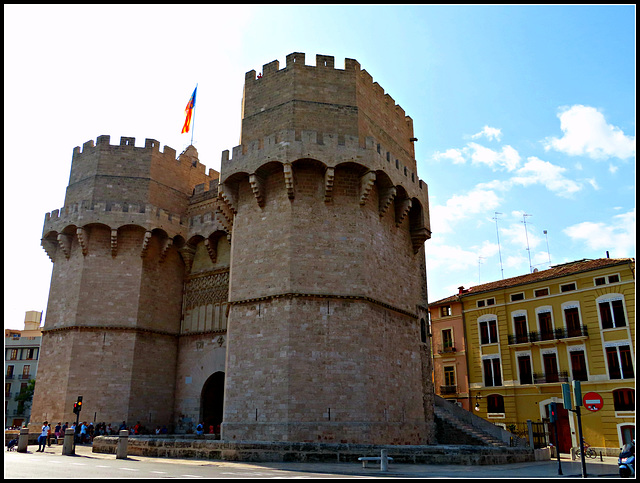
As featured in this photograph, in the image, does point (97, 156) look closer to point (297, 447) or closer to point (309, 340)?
point (309, 340)

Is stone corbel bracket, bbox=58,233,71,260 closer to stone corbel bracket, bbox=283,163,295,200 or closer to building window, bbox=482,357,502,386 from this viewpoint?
stone corbel bracket, bbox=283,163,295,200

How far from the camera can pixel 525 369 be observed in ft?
91.3

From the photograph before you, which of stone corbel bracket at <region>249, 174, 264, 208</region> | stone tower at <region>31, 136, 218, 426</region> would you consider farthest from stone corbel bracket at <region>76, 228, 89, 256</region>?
stone corbel bracket at <region>249, 174, 264, 208</region>

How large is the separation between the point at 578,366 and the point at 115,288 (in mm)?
22723

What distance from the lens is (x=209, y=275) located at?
86.7 feet

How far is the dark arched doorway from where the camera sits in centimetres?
2453

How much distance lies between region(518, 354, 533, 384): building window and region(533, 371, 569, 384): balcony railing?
413mm

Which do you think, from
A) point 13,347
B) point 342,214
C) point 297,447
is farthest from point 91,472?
point 13,347

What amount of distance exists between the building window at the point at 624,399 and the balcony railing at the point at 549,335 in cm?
291

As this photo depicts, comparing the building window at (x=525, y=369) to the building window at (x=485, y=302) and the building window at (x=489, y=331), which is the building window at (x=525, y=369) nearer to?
the building window at (x=489, y=331)

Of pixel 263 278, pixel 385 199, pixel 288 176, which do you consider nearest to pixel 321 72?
pixel 288 176

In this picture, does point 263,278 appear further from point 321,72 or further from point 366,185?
point 321,72

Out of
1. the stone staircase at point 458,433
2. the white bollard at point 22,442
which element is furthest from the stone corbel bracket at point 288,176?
the white bollard at point 22,442

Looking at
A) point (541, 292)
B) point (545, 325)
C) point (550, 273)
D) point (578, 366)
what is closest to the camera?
point (578, 366)
